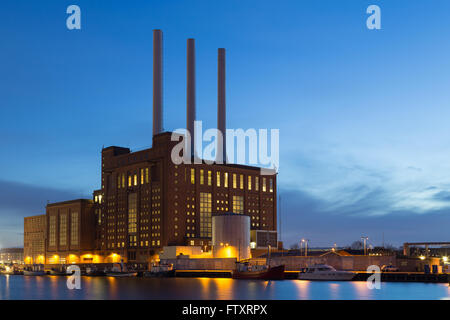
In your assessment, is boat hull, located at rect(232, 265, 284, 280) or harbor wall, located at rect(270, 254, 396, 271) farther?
harbor wall, located at rect(270, 254, 396, 271)

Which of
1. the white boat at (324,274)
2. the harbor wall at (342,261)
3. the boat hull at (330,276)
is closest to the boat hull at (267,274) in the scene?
the white boat at (324,274)

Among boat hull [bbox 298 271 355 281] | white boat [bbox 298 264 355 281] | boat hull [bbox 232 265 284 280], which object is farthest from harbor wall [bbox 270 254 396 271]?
boat hull [bbox 298 271 355 281]

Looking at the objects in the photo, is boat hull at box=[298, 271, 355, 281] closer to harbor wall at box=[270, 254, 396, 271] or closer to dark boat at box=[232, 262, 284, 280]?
dark boat at box=[232, 262, 284, 280]

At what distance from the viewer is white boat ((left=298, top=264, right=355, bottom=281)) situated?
156m

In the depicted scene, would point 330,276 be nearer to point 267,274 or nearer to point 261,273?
point 267,274

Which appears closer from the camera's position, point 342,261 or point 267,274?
point 267,274

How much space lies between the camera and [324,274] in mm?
159750

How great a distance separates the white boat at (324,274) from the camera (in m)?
156

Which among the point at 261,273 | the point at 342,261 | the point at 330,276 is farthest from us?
the point at 342,261

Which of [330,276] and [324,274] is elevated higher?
[324,274]

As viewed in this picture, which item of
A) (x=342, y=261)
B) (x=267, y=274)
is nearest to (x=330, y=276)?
(x=342, y=261)

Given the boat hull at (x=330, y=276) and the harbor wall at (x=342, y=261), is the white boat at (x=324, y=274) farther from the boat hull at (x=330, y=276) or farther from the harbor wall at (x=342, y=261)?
the harbor wall at (x=342, y=261)

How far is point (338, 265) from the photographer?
568 ft
